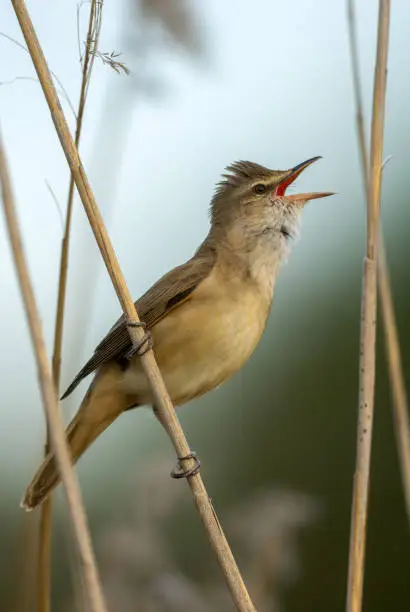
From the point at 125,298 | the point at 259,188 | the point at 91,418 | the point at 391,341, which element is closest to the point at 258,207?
the point at 259,188

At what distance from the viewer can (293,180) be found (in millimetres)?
3266

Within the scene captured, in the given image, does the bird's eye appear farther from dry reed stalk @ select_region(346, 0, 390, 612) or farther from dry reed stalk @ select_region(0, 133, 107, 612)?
dry reed stalk @ select_region(0, 133, 107, 612)

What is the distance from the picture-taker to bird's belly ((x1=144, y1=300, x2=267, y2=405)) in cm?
297

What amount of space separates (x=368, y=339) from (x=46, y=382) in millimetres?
783

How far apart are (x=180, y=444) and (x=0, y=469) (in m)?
3.64

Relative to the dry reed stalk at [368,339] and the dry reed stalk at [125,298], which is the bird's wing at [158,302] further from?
the dry reed stalk at [368,339]

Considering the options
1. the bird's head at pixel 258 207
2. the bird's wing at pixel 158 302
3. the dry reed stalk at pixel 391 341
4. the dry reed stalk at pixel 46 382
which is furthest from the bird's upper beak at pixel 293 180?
the dry reed stalk at pixel 46 382

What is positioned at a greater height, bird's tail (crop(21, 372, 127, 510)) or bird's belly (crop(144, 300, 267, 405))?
bird's belly (crop(144, 300, 267, 405))

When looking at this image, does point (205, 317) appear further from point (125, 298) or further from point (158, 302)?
point (125, 298)

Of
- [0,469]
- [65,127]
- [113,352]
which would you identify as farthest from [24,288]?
[0,469]

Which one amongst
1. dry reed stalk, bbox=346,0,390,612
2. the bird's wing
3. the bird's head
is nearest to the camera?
dry reed stalk, bbox=346,0,390,612

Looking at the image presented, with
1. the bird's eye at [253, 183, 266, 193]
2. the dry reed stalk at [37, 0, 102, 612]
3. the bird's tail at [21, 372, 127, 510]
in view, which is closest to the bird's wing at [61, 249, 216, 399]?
the bird's tail at [21, 372, 127, 510]

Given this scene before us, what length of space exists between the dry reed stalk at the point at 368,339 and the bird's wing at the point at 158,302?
94 centimetres

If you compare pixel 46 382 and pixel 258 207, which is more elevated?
pixel 258 207
